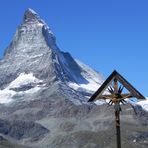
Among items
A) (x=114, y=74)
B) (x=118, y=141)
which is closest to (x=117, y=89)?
(x=114, y=74)

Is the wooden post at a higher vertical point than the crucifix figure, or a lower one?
lower

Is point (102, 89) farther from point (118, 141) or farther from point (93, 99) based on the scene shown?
point (118, 141)

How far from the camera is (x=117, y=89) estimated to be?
19.2 meters

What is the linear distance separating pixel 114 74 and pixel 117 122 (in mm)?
1947

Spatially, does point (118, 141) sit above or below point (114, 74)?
below

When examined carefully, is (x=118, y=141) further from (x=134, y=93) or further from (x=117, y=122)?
(x=134, y=93)

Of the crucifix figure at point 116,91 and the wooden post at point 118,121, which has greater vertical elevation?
the crucifix figure at point 116,91

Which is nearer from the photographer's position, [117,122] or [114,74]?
[117,122]

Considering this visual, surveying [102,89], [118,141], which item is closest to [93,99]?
[102,89]

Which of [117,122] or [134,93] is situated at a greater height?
[134,93]

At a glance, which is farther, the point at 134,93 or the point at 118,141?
the point at 134,93

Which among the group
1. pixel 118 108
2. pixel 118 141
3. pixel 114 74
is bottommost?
pixel 118 141

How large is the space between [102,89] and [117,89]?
1.89ft

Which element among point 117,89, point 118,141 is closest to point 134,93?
point 117,89
